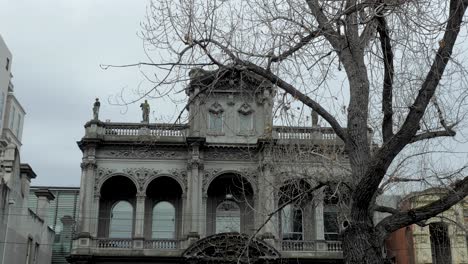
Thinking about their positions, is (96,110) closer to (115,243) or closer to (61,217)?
(115,243)

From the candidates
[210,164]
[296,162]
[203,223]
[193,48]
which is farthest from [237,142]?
[193,48]

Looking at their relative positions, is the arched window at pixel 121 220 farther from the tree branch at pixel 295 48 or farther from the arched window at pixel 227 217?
the tree branch at pixel 295 48

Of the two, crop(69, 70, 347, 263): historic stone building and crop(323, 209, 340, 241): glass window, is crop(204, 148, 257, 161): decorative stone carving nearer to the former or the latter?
A: crop(69, 70, 347, 263): historic stone building

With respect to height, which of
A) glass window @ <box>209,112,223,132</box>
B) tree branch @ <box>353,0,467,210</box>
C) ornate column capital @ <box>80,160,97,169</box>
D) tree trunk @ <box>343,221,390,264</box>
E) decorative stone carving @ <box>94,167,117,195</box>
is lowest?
tree trunk @ <box>343,221,390,264</box>

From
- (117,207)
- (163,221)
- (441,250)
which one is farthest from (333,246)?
(117,207)

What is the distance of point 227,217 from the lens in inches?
1273

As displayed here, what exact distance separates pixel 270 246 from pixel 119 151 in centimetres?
897

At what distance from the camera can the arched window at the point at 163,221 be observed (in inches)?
1254

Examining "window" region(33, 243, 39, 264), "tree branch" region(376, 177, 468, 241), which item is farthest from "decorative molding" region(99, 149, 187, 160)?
→ "tree branch" region(376, 177, 468, 241)

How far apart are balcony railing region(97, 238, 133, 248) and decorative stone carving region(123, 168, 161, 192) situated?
2.84m

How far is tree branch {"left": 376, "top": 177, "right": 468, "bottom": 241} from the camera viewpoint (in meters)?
8.42

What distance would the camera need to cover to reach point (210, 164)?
1260 inches

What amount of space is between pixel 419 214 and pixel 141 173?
2426 cm

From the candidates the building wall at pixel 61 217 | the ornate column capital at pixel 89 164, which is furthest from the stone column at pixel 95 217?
the building wall at pixel 61 217
